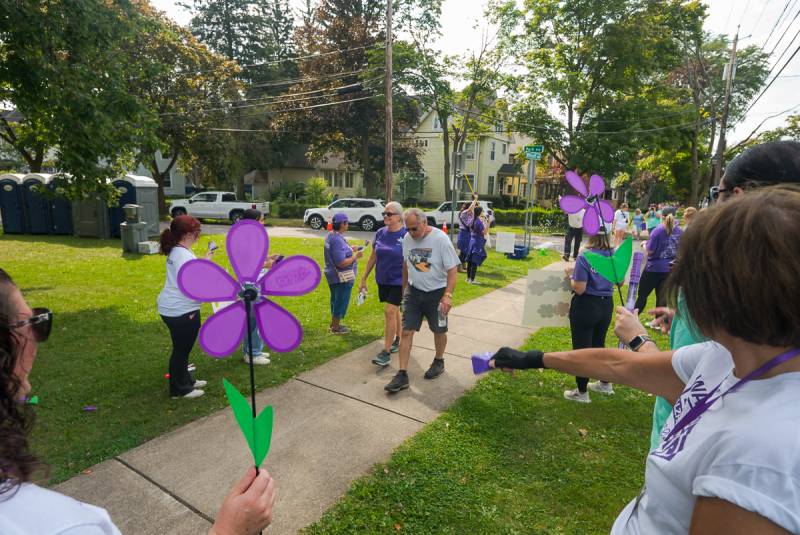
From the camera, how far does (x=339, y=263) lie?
5.41 metres

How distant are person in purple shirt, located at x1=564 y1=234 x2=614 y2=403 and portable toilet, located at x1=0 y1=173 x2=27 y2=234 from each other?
1705cm

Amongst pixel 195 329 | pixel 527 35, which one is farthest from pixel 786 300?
pixel 527 35

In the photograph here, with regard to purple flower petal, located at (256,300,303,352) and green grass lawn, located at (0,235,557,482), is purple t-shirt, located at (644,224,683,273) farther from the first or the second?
purple flower petal, located at (256,300,303,352)

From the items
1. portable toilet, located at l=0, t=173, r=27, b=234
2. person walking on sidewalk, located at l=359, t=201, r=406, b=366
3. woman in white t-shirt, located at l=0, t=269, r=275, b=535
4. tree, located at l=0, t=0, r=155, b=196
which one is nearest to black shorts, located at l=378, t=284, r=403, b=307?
person walking on sidewalk, located at l=359, t=201, r=406, b=366

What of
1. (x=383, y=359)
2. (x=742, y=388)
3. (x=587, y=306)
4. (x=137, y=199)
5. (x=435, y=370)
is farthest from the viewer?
(x=137, y=199)

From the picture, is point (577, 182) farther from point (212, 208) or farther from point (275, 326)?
point (212, 208)

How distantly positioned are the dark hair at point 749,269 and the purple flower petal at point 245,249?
1346 millimetres

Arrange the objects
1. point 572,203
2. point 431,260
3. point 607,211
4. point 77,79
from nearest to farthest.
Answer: point 572,203, point 607,211, point 431,260, point 77,79

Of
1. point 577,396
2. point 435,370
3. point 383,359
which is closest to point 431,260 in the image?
point 435,370

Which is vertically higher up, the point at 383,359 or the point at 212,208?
the point at 212,208

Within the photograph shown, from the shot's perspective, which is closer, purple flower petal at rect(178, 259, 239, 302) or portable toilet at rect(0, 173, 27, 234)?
purple flower petal at rect(178, 259, 239, 302)

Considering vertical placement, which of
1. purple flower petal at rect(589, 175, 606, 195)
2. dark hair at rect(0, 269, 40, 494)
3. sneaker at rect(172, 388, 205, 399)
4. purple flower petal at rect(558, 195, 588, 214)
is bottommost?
sneaker at rect(172, 388, 205, 399)

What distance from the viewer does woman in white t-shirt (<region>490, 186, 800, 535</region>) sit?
2.17 feet

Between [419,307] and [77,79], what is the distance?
5527mm
